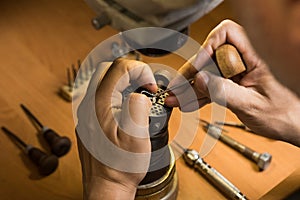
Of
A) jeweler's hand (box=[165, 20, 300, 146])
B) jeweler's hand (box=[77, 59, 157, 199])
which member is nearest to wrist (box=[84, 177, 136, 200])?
jeweler's hand (box=[77, 59, 157, 199])

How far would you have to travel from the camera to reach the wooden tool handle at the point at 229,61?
0.61m

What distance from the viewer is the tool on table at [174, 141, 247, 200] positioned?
0.72 meters

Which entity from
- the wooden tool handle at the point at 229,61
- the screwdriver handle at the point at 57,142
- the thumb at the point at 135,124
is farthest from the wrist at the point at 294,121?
the screwdriver handle at the point at 57,142

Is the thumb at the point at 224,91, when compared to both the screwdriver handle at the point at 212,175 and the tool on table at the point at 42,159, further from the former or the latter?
the tool on table at the point at 42,159

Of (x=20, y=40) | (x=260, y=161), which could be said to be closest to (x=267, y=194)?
(x=260, y=161)

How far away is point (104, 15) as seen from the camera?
592 millimetres

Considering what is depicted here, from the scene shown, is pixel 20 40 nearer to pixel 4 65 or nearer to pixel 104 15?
pixel 4 65

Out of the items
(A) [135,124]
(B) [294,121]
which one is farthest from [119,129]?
(B) [294,121]

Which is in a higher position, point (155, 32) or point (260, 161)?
point (155, 32)

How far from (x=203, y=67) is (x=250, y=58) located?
0.06 meters

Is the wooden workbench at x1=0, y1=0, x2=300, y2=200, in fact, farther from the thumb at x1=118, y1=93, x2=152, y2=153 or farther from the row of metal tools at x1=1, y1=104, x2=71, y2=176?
the thumb at x1=118, y1=93, x2=152, y2=153

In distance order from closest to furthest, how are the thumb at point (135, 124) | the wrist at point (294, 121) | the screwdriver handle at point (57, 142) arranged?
1. the thumb at point (135, 124)
2. the wrist at point (294, 121)
3. the screwdriver handle at point (57, 142)

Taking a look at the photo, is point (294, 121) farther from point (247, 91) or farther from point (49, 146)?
point (49, 146)

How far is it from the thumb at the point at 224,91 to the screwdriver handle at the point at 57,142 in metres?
0.26
